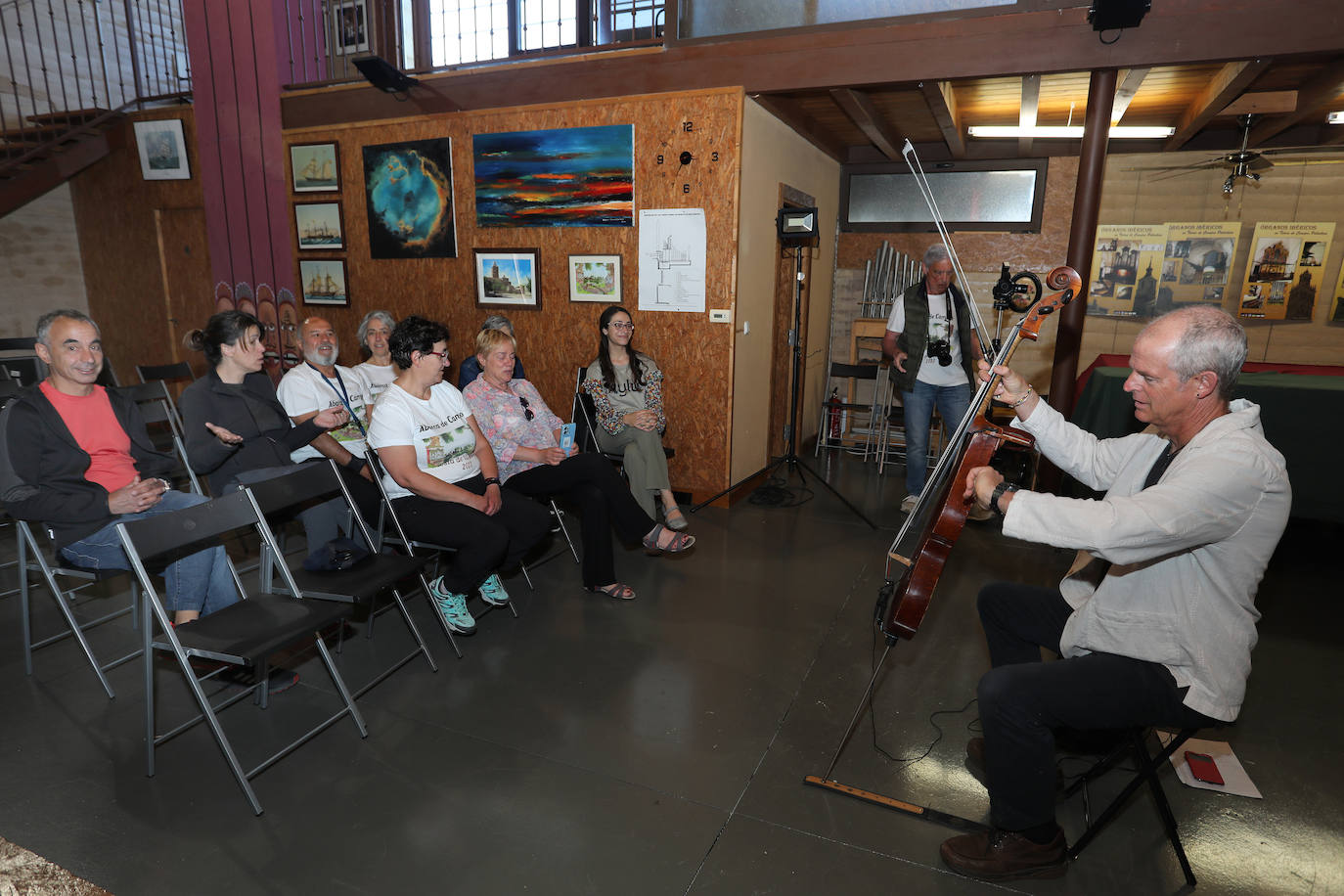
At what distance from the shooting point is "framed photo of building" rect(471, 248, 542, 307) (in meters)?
5.31

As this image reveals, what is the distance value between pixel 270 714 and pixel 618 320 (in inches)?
106

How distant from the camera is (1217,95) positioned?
176 inches

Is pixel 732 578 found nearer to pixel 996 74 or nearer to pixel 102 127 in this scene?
pixel 996 74

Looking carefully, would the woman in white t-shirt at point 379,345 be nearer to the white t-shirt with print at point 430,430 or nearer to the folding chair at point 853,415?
the white t-shirt with print at point 430,430

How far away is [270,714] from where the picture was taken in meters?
2.68

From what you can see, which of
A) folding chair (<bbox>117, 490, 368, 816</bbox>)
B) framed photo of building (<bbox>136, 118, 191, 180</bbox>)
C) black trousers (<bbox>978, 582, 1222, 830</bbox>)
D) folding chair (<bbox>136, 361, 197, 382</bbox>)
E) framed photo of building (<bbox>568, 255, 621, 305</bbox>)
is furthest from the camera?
framed photo of building (<bbox>136, 118, 191, 180</bbox>)

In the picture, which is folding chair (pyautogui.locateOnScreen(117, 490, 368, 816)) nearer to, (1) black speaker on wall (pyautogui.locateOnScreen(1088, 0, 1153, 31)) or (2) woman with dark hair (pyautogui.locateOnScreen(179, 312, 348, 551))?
(2) woman with dark hair (pyautogui.locateOnScreen(179, 312, 348, 551))

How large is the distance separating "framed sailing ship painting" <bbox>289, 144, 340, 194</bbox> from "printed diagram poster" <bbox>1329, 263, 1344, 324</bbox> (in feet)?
26.8

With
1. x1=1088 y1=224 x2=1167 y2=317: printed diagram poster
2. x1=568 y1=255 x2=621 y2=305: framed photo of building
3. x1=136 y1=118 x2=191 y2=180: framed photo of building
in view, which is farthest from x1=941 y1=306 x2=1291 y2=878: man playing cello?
x1=136 y1=118 x2=191 y2=180: framed photo of building

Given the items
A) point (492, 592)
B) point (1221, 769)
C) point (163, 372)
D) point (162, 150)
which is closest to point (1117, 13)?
point (1221, 769)

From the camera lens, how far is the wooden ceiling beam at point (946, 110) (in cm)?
446

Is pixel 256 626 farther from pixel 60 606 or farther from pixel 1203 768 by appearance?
pixel 1203 768

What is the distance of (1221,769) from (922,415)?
→ 2857mm

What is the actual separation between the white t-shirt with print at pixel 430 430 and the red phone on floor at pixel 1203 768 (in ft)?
9.92
